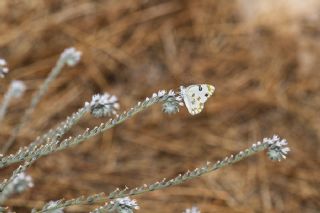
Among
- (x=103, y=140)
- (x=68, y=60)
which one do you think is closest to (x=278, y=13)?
(x=103, y=140)

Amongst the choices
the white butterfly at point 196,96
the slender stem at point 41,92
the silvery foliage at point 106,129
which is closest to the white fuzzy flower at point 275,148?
the silvery foliage at point 106,129

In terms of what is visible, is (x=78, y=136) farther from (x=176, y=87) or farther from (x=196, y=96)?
(x=176, y=87)

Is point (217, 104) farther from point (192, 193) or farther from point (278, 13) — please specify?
point (278, 13)

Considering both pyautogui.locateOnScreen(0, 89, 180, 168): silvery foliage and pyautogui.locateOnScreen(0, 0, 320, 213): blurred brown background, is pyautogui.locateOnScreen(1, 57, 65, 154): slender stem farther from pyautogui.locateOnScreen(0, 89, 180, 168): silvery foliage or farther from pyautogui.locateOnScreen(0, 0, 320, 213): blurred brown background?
pyautogui.locateOnScreen(0, 0, 320, 213): blurred brown background

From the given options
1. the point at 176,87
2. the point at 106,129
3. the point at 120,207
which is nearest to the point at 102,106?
the point at 106,129

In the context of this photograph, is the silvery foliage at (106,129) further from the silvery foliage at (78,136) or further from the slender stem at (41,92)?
the slender stem at (41,92)

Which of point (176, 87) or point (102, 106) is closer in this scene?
point (102, 106)

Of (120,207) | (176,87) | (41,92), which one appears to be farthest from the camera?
(176,87)
